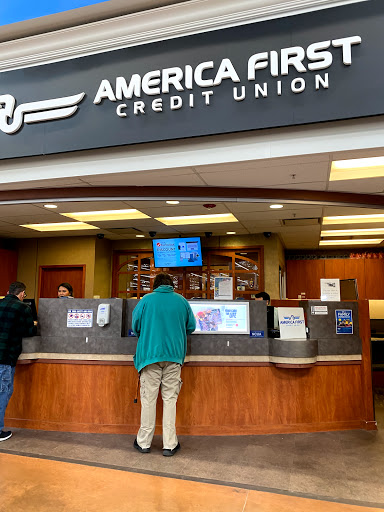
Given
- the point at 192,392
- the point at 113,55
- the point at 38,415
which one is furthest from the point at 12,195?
the point at 192,392

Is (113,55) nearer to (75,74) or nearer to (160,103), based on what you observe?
(75,74)

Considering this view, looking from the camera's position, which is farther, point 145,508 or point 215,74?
point 215,74

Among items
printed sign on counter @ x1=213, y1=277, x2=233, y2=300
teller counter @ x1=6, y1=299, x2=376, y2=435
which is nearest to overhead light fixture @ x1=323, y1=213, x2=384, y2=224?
teller counter @ x1=6, y1=299, x2=376, y2=435

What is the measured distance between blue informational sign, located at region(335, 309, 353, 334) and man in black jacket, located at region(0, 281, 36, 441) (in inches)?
136

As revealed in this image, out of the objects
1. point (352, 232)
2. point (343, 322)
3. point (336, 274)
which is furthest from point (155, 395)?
point (336, 274)

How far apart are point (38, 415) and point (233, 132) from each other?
3766mm

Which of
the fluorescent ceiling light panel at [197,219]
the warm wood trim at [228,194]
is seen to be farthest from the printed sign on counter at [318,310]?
the fluorescent ceiling light panel at [197,219]

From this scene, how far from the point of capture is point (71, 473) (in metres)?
3.30

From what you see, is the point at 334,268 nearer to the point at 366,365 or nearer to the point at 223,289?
the point at 366,365

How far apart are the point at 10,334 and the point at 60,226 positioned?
418 cm

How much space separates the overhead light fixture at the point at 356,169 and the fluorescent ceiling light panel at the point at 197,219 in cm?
249

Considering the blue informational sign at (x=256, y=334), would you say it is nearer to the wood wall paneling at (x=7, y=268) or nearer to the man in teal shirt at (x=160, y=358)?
the man in teal shirt at (x=160, y=358)

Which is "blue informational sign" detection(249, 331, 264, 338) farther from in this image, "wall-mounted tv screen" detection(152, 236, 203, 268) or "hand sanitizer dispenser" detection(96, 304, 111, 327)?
"wall-mounted tv screen" detection(152, 236, 203, 268)

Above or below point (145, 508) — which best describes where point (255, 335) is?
above
